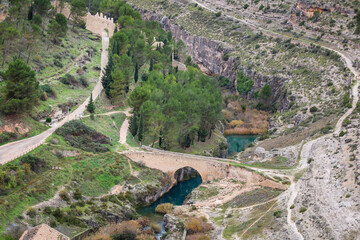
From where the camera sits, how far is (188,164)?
7394 centimetres

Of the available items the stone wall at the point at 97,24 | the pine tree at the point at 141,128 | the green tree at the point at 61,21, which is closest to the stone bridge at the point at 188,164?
the pine tree at the point at 141,128

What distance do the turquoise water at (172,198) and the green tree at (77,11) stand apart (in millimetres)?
53479

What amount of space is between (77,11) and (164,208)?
209 feet

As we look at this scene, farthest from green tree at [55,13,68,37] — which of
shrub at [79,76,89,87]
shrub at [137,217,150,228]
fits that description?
shrub at [137,217,150,228]

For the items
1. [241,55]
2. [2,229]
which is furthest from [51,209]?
[241,55]

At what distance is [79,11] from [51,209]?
2679 inches

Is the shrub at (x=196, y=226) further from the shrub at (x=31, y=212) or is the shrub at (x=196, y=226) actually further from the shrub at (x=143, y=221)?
the shrub at (x=31, y=212)

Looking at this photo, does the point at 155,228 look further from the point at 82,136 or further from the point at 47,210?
the point at 82,136

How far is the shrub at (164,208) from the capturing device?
211 ft

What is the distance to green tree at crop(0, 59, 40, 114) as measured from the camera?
64188mm

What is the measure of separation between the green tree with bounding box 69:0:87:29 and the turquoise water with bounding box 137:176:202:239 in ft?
175

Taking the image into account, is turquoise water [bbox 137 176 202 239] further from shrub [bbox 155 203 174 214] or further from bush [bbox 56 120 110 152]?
bush [bbox 56 120 110 152]

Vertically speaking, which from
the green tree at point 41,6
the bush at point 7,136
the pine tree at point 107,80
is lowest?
the bush at point 7,136

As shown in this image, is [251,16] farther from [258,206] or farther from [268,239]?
[268,239]
